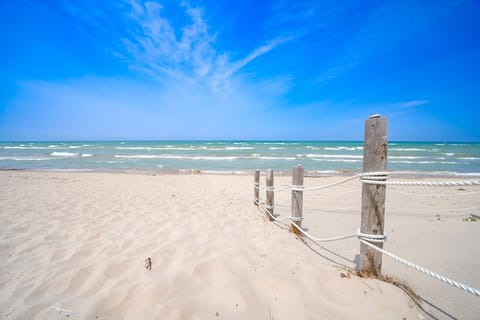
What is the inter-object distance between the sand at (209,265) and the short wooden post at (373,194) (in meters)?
0.21

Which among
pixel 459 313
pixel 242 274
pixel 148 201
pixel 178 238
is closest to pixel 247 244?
pixel 242 274

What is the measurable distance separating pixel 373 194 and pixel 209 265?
206 centimetres

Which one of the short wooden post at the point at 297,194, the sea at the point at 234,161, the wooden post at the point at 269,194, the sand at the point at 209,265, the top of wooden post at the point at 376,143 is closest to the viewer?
the sand at the point at 209,265

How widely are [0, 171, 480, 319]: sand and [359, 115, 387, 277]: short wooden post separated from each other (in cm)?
21

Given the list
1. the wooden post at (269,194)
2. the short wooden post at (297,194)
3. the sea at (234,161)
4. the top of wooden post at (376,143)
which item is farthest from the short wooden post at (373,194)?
the sea at (234,161)

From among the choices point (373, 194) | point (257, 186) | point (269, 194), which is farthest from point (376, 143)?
point (257, 186)

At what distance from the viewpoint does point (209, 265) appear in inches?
107

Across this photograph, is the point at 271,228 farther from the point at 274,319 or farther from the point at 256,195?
the point at 274,319

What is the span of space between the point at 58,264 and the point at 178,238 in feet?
4.98

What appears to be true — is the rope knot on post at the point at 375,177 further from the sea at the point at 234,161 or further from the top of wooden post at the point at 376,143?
the sea at the point at 234,161

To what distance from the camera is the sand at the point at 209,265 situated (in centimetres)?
203

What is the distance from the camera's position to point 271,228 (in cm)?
422

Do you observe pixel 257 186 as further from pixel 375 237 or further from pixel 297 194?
pixel 375 237

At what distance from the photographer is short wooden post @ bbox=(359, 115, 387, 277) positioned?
2.22 m
